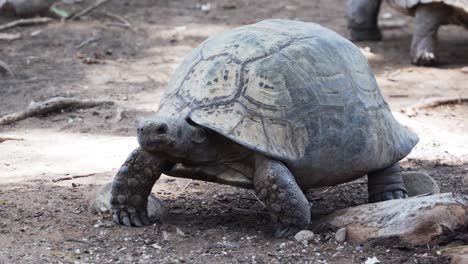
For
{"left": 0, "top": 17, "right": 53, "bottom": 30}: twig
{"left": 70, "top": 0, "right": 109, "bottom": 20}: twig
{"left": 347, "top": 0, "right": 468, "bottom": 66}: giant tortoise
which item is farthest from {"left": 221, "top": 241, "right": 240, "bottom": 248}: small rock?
{"left": 70, "top": 0, "right": 109, "bottom": 20}: twig

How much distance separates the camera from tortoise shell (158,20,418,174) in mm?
4008

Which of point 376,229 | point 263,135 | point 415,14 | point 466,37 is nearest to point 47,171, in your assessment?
point 263,135

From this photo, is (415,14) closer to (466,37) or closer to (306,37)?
(466,37)

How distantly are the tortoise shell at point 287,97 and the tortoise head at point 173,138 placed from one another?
75 mm

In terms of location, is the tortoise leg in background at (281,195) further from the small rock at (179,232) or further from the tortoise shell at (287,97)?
the small rock at (179,232)

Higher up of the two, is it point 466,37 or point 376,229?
point 376,229

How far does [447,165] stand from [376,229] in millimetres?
1840

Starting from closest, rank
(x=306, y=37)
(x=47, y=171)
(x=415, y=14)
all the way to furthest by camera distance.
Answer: (x=306, y=37) < (x=47, y=171) < (x=415, y=14)

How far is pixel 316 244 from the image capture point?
3969 mm

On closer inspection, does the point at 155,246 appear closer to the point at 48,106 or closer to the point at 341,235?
the point at 341,235

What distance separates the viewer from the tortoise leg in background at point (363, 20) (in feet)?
32.8

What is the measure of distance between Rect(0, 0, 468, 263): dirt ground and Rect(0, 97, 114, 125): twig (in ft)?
0.23

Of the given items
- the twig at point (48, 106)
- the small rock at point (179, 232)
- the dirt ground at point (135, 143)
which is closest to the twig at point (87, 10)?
the dirt ground at point (135, 143)

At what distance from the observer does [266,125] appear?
13.1 feet
